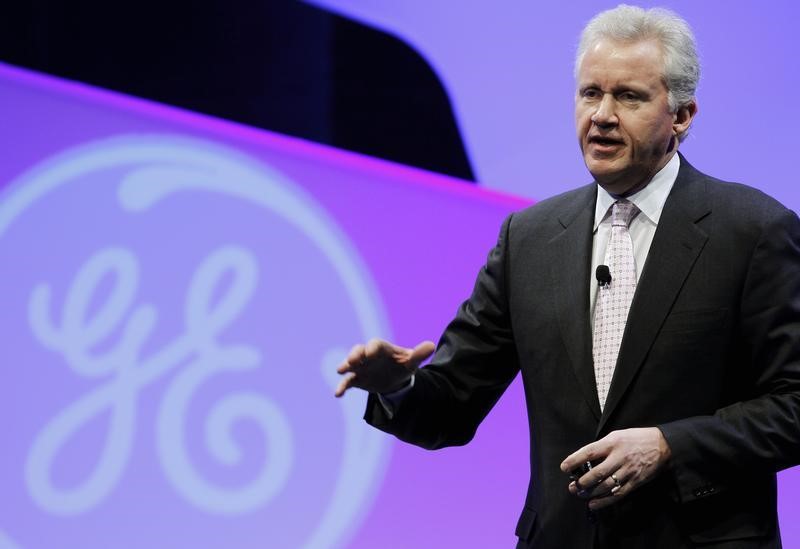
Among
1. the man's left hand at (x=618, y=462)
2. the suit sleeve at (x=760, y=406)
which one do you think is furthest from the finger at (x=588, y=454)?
the suit sleeve at (x=760, y=406)

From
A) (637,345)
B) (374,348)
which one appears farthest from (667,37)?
(374,348)

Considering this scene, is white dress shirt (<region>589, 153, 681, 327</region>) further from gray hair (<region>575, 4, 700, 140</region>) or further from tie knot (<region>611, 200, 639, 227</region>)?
gray hair (<region>575, 4, 700, 140</region>)

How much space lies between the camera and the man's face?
5.91 feet

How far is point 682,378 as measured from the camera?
1671 mm

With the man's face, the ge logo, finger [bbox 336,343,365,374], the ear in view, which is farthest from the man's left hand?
the ge logo

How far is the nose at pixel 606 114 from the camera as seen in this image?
1792 mm

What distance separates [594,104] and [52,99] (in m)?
1.63

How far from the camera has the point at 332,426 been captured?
114 inches

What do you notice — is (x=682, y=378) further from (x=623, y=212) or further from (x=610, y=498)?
(x=623, y=212)

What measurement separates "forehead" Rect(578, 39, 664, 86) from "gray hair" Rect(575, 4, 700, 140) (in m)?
0.01

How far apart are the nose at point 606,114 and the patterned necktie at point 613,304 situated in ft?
0.54

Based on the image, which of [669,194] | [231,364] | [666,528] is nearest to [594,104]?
[669,194]

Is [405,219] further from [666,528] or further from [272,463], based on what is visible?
[666,528]

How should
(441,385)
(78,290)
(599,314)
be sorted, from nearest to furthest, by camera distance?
(599,314) < (441,385) < (78,290)
